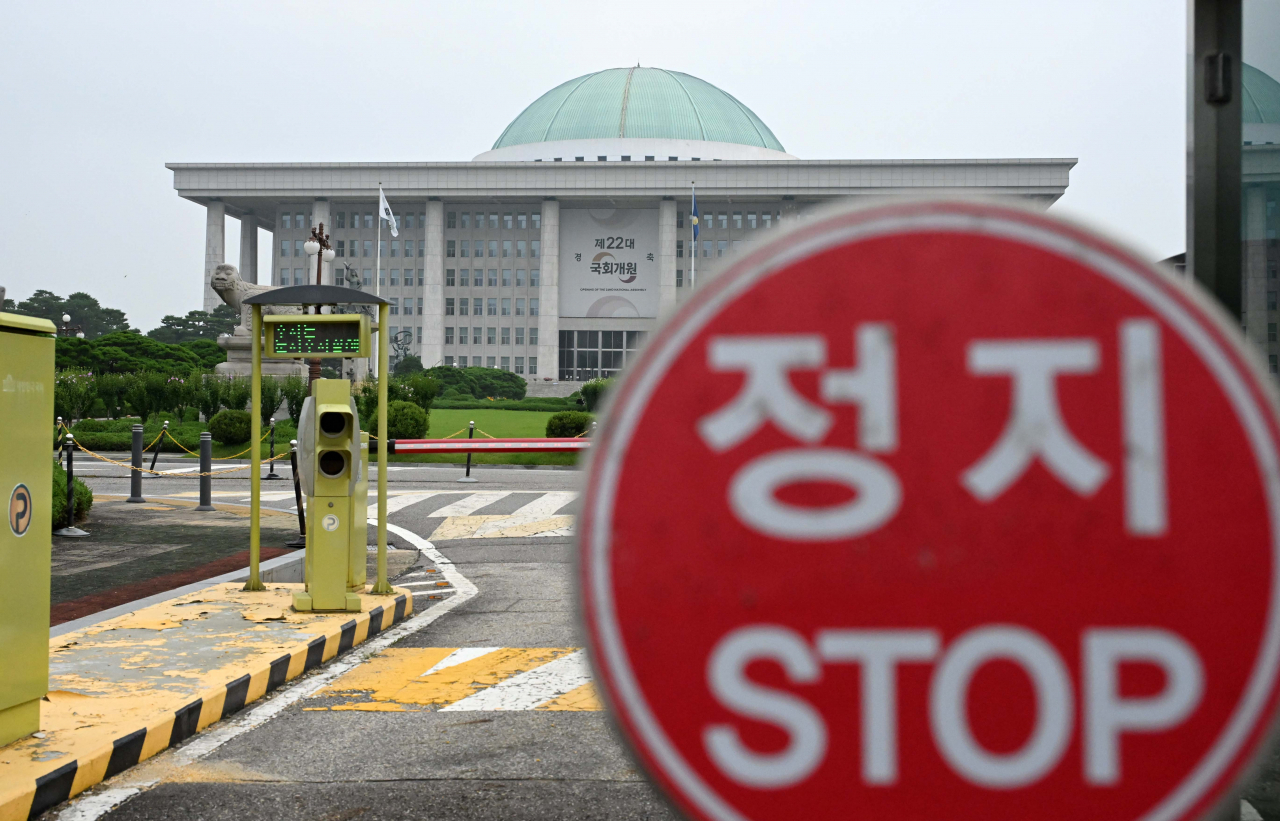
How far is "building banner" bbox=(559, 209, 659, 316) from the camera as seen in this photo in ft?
308

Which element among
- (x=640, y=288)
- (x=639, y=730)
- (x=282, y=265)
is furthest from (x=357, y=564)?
(x=282, y=265)

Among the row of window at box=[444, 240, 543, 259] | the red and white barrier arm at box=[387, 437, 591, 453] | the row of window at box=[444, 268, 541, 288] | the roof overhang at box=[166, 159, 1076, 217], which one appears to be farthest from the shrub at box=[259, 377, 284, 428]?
→ the row of window at box=[444, 240, 543, 259]

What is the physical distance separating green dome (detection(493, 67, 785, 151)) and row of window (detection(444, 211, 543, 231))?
10.4 meters

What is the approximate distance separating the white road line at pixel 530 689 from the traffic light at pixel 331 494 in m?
2.18

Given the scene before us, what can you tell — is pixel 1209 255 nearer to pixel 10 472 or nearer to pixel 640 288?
pixel 10 472

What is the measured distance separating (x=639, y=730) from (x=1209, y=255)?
2173 mm

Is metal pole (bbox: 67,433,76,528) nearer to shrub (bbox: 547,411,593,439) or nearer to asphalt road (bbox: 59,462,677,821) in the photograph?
asphalt road (bbox: 59,462,677,821)

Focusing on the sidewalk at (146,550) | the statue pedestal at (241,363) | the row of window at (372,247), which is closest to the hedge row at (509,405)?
the statue pedestal at (241,363)

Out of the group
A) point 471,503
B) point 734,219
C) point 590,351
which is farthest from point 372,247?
point 471,503

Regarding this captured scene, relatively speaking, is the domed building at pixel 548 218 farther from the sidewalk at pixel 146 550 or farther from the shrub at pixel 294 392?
the sidewalk at pixel 146 550

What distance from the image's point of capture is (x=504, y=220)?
9794cm

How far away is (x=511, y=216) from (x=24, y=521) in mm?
95284

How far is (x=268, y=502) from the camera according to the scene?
17234 millimetres

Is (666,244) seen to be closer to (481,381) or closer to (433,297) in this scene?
(433,297)
